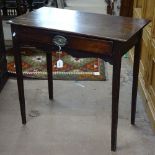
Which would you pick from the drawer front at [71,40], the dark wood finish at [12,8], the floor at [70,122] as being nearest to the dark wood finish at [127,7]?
the floor at [70,122]

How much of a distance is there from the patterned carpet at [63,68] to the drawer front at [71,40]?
0.94 metres

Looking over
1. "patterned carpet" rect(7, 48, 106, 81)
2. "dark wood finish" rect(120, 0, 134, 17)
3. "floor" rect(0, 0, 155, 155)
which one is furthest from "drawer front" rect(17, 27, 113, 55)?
"dark wood finish" rect(120, 0, 134, 17)

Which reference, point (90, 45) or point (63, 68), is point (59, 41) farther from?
point (63, 68)

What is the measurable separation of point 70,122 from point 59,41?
0.64 m

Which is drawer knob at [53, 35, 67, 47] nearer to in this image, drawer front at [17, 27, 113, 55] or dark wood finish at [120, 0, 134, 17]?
drawer front at [17, 27, 113, 55]

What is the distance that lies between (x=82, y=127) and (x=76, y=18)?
0.68 meters

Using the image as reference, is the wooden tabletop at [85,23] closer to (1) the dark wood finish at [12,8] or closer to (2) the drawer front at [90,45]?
(2) the drawer front at [90,45]

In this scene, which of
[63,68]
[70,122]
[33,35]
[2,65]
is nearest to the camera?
[33,35]

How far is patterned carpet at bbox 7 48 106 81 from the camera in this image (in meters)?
2.54

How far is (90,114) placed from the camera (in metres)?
2.04

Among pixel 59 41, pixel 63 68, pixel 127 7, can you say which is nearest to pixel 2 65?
pixel 63 68

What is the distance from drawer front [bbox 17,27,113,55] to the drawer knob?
0.01 meters

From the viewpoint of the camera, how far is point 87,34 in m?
1.43

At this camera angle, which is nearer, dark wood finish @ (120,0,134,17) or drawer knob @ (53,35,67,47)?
drawer knob @ (53,35,67,47)
